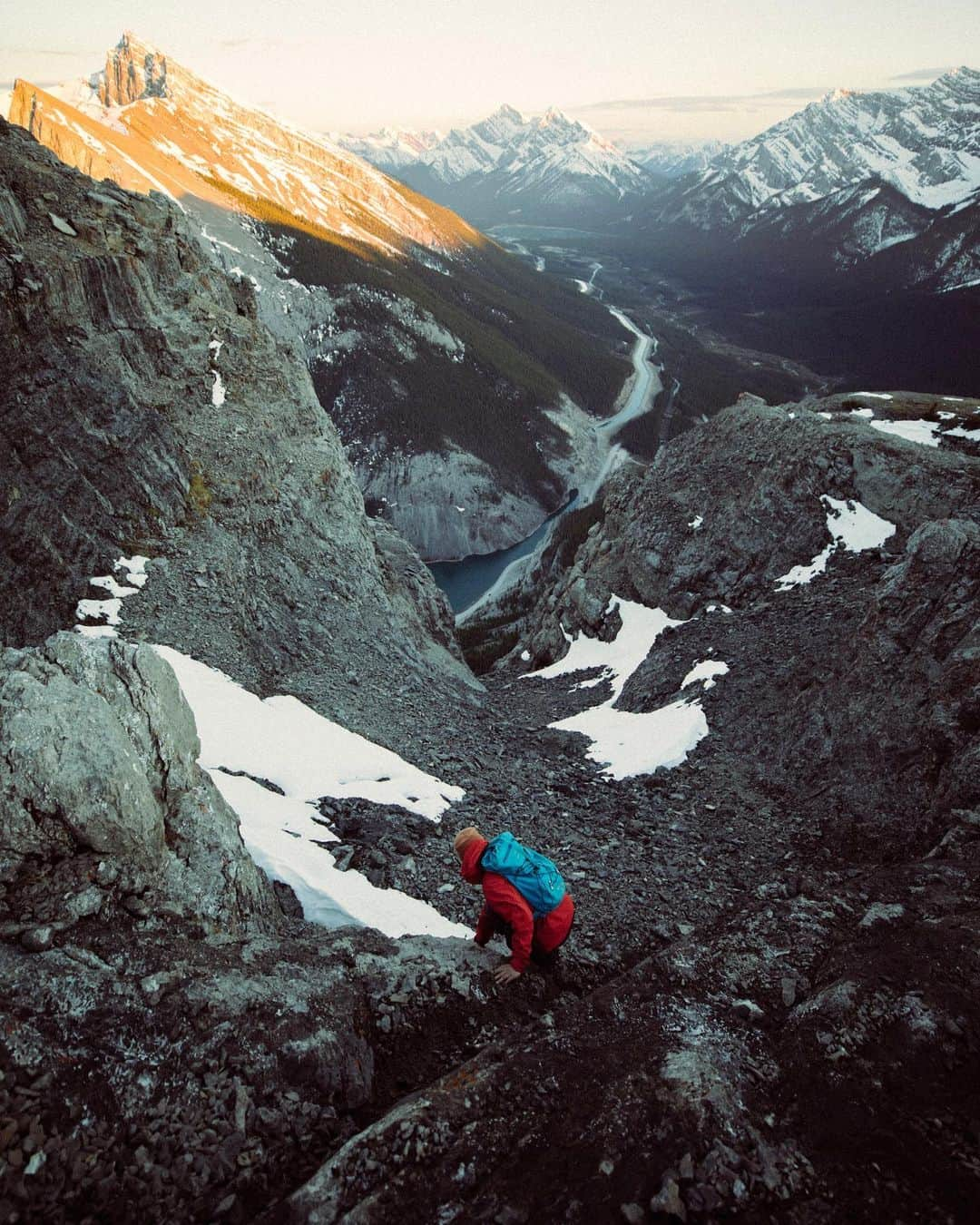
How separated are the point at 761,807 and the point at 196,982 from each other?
16.7m

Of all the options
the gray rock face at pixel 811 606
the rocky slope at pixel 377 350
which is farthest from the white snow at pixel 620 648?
the rocky slope at pixel 377 350

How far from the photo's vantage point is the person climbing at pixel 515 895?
8641 millimetres

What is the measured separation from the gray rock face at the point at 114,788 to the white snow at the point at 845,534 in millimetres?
30343

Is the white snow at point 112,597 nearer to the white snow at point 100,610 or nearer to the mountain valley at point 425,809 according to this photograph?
the white snow at point 100,610

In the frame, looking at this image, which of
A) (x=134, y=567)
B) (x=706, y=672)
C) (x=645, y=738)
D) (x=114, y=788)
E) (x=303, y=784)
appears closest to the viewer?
(x=114, y=788)

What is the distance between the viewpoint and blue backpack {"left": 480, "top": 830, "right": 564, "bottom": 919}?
8.64 meters

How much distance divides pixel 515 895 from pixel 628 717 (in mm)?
23075

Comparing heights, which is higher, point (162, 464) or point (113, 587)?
point (162, 464)

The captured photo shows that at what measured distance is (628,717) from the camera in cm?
3089

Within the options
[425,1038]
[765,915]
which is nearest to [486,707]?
[765,915]

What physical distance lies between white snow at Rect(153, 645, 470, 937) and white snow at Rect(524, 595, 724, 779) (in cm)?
884

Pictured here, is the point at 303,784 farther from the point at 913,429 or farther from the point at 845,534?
the point at 913,429

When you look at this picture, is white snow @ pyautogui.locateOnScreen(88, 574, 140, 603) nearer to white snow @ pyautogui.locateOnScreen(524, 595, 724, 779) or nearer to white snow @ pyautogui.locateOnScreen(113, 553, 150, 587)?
white snow @ pyautogui.locateOnScreen(113, 553, 150, 587)

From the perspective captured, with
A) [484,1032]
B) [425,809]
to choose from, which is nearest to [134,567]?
[425,809]
